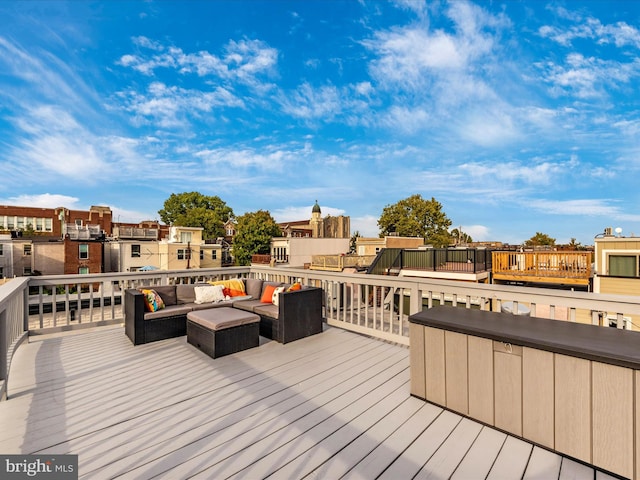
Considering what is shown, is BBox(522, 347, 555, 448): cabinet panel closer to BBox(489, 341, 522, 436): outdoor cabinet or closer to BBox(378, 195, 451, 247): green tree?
BBox(489, 341, 522, 436): outdoor cabinet

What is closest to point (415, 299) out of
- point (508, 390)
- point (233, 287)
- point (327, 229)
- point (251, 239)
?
point (508, 390)

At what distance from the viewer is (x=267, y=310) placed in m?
4.03

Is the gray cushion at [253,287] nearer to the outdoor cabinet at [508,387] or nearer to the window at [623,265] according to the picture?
the outdoor cabinet at [508,387]

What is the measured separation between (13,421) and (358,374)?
108 inches

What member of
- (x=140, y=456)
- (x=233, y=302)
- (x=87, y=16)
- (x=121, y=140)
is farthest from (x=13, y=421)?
(x=121, y=140)

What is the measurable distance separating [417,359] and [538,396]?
0.82 metres

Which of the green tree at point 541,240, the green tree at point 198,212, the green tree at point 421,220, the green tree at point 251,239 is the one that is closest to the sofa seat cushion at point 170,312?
the green tree at point 251,239

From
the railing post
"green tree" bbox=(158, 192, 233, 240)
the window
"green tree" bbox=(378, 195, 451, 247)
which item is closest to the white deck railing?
the railing post

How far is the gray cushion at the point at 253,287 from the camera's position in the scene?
4.85 metres

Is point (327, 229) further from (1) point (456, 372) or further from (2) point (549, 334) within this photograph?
(2) point (549, 334)

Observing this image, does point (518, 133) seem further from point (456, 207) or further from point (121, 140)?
point (121, 140)

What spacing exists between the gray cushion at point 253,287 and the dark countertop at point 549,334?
3.08m

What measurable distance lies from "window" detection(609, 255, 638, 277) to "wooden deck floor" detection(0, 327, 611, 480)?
1010 centimetres

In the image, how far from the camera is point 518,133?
12.2 m
